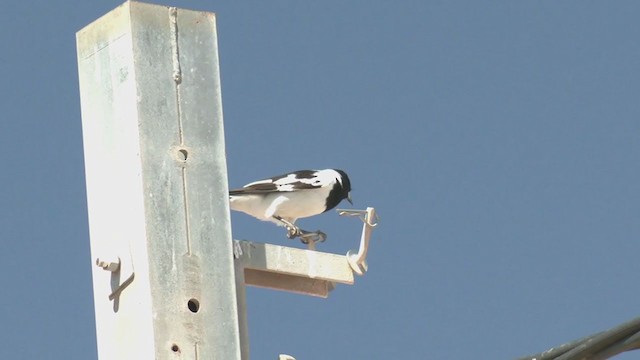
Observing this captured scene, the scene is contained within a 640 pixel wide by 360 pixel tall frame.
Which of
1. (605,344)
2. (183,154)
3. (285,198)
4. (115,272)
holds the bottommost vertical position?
(605,344)

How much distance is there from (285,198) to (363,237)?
317 cm

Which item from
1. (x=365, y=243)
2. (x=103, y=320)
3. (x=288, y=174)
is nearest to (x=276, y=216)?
(x=288, y=174)

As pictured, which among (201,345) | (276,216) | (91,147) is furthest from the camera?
(276,216)

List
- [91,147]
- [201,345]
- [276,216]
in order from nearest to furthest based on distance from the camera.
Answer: [201,345] < [91,147] < [276,216]

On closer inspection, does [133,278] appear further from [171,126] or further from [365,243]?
[365,243]

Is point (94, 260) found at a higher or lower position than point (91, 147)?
lower

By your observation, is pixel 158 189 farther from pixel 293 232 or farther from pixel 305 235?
pixel 293 232

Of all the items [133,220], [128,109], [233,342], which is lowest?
[233,342]

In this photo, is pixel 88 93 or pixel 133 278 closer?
pixel 133 278

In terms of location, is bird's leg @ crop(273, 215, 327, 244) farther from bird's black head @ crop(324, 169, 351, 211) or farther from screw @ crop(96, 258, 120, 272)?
screw @ crop(96, 258, 120, 272)

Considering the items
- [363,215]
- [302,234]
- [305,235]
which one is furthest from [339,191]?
[363,215]

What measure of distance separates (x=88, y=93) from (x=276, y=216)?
3366 mm

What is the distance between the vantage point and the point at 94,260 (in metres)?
7.10

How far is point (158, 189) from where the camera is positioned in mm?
6777
